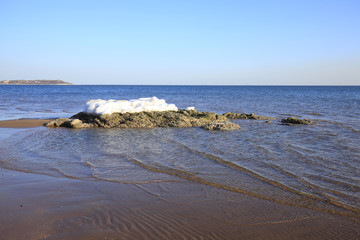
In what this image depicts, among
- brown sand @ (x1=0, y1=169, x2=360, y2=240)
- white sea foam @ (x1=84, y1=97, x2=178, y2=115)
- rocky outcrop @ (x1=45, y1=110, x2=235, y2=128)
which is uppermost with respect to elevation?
white sea foam @ (x1=84, y1=97, x2=178, y2=115)

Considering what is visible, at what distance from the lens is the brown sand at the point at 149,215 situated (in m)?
4.08

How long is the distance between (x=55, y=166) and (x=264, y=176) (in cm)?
518

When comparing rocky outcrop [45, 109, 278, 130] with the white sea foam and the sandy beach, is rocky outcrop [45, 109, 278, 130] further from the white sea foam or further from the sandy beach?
the sandy beach

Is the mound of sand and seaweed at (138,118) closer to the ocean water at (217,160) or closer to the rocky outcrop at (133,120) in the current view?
the rocky outcrop at (133,120)

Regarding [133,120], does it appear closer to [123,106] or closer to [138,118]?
[138,118]

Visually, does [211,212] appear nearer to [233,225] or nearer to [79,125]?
[233,225]

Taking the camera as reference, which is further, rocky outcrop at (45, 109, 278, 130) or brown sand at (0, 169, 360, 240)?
rocky outcrop at (45, 109, 278, 130)

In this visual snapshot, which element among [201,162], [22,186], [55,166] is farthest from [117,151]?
[22,186]

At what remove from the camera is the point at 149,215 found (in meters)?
4.63

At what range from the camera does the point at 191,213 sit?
4.71 metres

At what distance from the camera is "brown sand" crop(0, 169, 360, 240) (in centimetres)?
408

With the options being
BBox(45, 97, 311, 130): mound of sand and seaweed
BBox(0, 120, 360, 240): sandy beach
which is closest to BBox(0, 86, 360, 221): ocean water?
BBox(0, 120, 360, 240): sandy beach

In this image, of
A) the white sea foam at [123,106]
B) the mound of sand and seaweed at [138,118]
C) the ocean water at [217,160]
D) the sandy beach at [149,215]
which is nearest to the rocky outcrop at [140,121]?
the mound of sand and seaweed at [138,118]

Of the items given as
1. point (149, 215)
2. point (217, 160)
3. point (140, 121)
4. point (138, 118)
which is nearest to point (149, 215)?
point (149, 215)
